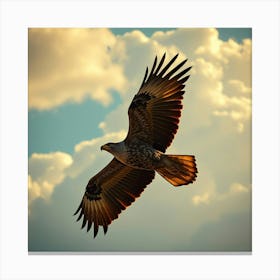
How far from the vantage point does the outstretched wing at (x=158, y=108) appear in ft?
19.6

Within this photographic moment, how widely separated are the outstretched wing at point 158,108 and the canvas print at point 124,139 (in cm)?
12

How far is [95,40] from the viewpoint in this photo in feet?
21.5

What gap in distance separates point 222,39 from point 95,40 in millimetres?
1365

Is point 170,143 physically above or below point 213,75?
below

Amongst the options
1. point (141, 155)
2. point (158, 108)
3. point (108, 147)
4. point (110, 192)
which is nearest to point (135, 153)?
point (141, 155)

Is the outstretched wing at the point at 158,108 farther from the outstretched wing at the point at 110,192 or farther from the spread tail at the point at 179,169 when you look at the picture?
→ the outstretched wing at the point at 110,192

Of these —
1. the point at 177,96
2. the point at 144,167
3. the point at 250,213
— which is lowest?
the point at 250,213

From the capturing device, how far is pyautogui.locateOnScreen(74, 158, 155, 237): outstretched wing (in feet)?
21.1

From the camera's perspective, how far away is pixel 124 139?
6117 mm

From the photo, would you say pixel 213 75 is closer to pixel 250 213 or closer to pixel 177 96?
pixel 177 96

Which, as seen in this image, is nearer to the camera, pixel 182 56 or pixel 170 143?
pixel 170 143

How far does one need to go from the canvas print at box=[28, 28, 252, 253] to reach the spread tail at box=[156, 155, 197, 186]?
415 mm
